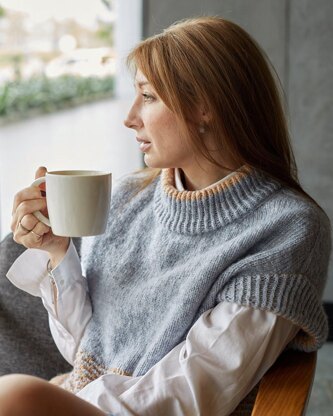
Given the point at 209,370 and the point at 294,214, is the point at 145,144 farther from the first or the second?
the point at 209,370

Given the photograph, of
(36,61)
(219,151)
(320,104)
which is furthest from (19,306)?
(36,61)

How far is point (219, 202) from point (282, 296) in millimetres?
275

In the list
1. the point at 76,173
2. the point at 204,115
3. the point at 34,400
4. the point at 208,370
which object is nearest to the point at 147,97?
the point at 204,115

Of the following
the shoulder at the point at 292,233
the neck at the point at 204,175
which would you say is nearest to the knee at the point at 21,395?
the shoulder at the point at 292,233

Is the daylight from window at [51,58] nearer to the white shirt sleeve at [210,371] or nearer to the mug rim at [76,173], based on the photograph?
the mug rim at [76,173]

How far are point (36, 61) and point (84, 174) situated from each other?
29.0 ft

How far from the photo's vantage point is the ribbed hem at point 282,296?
1.46 m

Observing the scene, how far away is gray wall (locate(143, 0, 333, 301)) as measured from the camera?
3502mm

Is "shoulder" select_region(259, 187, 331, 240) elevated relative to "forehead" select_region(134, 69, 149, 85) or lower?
lower

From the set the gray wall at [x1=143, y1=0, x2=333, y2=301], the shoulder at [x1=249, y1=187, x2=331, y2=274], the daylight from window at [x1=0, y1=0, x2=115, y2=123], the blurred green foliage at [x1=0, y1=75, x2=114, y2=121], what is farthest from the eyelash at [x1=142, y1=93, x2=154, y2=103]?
the blurred green foliage at [x1=0, y1=75, x2=114, y2=121]

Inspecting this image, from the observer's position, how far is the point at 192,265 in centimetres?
162

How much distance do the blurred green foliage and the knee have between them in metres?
7.61

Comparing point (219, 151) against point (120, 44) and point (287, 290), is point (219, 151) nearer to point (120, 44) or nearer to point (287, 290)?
point (287, 290)

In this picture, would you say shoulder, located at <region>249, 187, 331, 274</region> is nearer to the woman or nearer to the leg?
the woman
